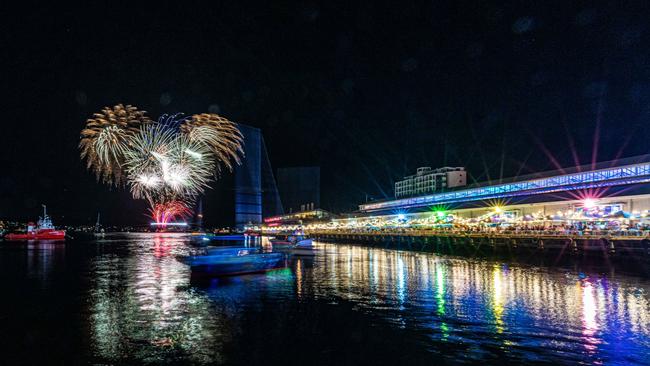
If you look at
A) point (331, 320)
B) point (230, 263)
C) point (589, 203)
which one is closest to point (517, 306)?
point (331, 320)

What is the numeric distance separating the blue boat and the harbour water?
1.04m

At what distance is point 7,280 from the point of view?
27625mm

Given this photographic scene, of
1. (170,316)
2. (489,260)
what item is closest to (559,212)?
(489,260)

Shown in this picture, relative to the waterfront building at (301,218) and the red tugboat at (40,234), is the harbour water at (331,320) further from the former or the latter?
the waterfront building at (301,218)

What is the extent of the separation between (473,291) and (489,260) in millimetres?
18953

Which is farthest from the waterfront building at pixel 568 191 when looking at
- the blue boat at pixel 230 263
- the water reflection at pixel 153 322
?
the water reflection at pixel 153 322

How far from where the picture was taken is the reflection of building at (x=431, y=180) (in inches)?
4870

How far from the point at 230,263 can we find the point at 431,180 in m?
109

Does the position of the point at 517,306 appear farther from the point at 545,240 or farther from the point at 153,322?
the point at 545,240

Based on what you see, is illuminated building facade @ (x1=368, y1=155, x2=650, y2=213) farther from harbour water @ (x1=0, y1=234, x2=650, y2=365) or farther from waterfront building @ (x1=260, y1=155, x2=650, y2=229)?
harbour water @ (x1=0, y1=234, x2=650, y2=365)

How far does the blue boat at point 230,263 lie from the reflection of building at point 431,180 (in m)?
84.7

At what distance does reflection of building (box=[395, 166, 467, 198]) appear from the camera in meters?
124

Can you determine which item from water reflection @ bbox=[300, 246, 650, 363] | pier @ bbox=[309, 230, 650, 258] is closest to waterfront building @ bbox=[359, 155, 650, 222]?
pier @ bbox=[309, 230, 650, 258]

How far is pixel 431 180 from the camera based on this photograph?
435 feet
